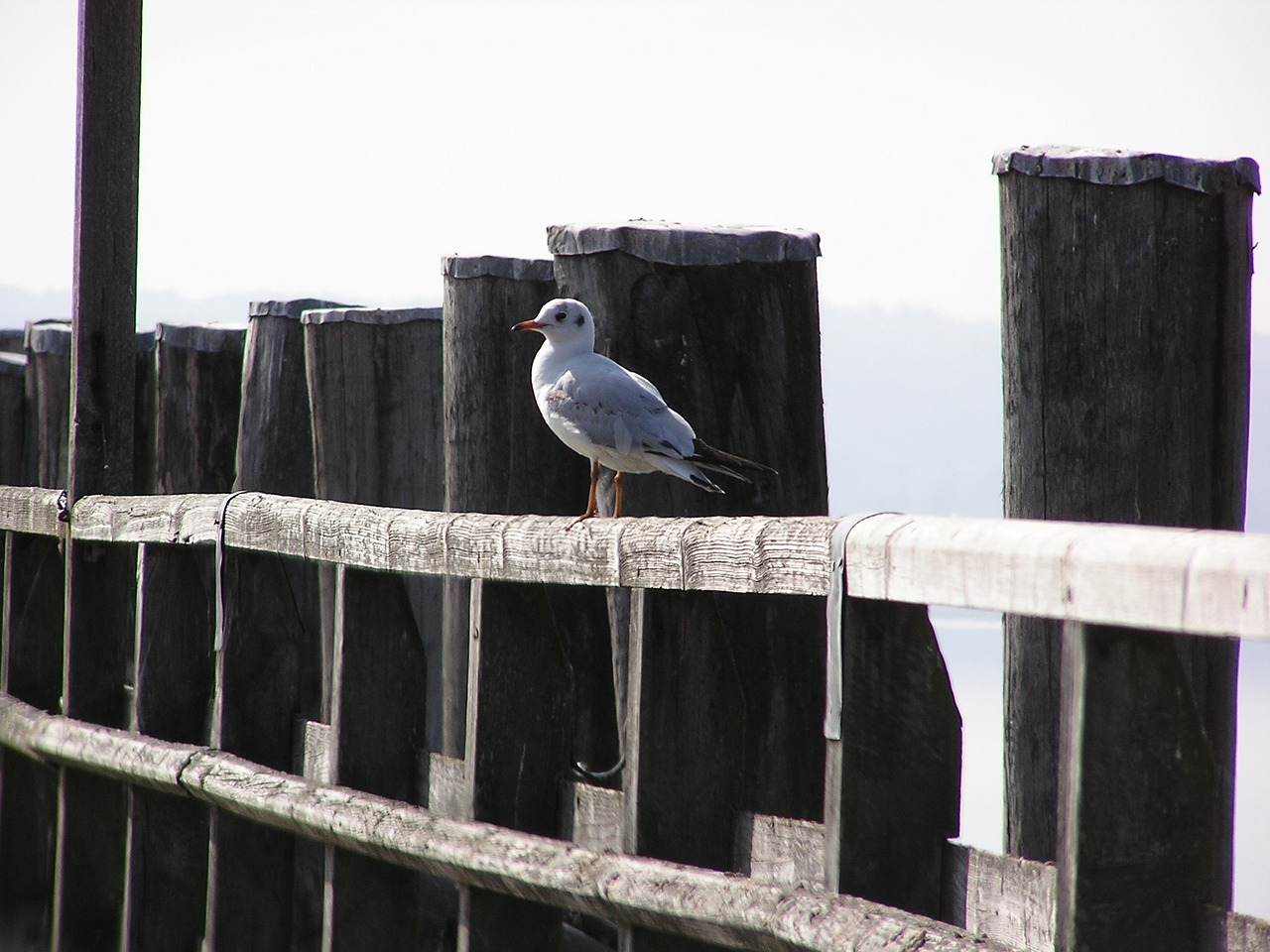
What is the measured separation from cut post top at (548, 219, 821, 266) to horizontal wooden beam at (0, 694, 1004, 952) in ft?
4.60

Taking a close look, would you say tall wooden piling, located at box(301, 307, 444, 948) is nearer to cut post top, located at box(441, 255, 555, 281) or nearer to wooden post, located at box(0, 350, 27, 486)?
cut post top, located at box(441, 255, 555, 281)

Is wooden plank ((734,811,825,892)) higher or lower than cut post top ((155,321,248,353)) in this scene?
lower

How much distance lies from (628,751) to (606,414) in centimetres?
98

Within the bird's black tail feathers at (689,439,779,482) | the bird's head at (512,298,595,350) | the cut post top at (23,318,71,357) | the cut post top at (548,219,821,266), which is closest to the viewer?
the bird's black tail feathers at (689,439,779,482)

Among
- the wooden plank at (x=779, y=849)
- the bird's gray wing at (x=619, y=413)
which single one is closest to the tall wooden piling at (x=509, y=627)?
the bird's gray wing at (x=619, y=413)

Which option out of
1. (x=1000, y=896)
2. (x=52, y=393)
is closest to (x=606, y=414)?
(x=1000, y=896)

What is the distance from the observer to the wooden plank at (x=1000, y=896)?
2.39 meters

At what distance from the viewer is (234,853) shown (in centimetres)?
432

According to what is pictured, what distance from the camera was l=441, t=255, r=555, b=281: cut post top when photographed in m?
4.36

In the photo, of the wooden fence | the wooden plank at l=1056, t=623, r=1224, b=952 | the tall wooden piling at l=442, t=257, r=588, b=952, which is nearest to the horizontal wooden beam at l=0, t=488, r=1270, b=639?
the wooden fence

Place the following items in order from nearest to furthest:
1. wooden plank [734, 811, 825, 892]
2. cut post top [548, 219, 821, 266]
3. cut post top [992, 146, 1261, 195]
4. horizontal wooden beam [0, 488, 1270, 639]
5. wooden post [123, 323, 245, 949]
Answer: horizontal wooden beam [0, 488, 1270, 639] → wooden plank [734, 811, 825, 892] → cut post top [992, 146, 1261, 195] → cut post top [548, 219, 821, 266] → wooden post [123, 323, 245, 949]

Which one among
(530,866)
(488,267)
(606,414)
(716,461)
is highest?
(488,267)

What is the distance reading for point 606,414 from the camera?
374 cm

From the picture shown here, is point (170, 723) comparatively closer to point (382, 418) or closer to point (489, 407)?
point (382, 418)
